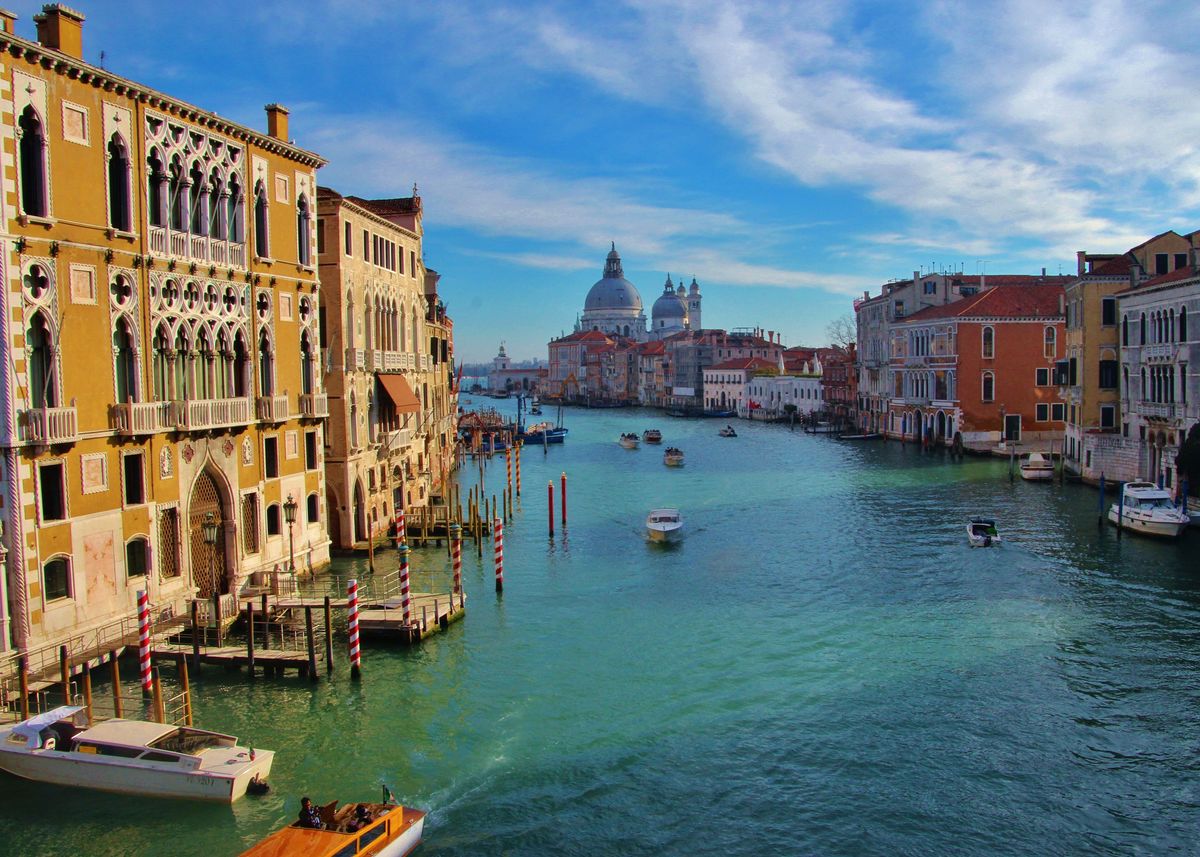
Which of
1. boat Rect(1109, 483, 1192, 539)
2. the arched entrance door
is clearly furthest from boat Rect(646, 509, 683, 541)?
the arched entrance door

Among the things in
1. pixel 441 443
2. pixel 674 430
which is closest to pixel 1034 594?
pixel 441 443

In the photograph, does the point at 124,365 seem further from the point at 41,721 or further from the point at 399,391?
the point at 399,391

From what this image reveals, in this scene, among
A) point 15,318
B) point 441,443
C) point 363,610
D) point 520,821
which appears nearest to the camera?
point 520,821

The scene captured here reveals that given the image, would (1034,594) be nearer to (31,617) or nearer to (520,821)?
(520,821)

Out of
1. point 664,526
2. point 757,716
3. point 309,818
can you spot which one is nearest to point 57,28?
point 309,818

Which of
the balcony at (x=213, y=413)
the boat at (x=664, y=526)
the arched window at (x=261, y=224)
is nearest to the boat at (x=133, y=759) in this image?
the balcony at (x=213, y=413)

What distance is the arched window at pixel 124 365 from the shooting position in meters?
13.8

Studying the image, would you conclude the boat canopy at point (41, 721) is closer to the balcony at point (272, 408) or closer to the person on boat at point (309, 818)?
the person on boat at point (309, 818)

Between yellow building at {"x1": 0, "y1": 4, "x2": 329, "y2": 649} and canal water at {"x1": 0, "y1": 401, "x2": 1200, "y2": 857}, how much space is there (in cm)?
248

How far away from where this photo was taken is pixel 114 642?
43.1 feet

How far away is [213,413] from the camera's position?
1567 cm

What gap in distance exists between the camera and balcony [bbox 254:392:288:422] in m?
17.2

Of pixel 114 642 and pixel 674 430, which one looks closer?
pixel 114 642

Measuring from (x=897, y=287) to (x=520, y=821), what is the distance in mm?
50119
